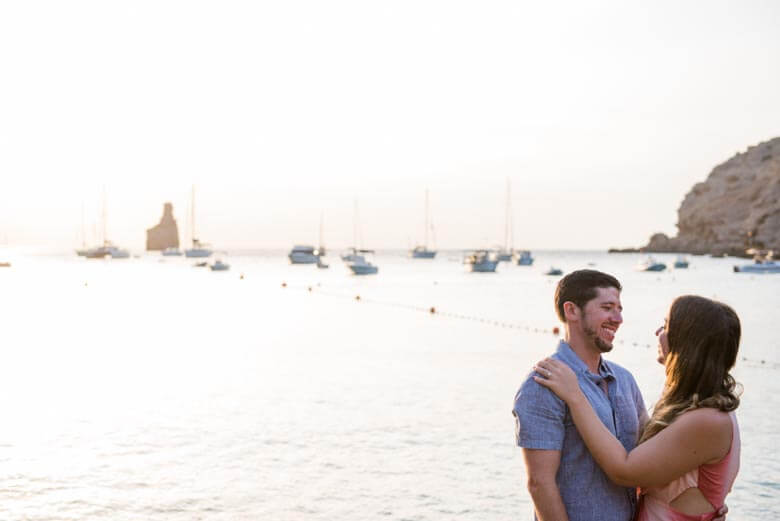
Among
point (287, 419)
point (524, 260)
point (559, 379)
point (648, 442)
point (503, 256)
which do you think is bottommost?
point (287, 419)

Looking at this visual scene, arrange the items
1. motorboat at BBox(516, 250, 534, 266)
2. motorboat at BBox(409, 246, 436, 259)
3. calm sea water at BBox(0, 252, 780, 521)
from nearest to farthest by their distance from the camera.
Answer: calm sea water at BBox(0, 252, 780, 521) → motorboat at BBox(516, 250, 534, 266) → motorboat at BBox(409, 246, 436, 259)

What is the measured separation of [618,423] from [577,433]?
31 centimetres

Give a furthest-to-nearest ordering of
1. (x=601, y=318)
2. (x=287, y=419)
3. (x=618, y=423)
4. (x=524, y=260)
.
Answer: (x=524, y=260), (x=287, y=419), (x=618, y=423), (x=601, y=318)

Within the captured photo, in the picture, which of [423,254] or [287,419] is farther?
[423,254]

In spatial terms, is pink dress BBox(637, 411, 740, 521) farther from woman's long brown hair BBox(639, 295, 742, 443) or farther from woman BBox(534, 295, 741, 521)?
woman's long brown hair BBox(639, 295, 742, 443)

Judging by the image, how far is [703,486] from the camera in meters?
4.02

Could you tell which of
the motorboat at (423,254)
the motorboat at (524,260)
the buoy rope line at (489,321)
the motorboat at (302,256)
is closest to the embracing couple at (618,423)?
the buoy rope line at (489,321)

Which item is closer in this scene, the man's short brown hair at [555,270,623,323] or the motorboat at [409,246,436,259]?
the man's short brown hair at [555,270,623,323]

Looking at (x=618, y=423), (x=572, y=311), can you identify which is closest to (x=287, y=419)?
(x=618, y=423)

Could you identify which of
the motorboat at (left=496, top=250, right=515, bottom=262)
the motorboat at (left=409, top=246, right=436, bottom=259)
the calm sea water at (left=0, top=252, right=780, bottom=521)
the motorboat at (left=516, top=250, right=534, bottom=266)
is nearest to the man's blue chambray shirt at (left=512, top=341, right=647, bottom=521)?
the calm sea water at (left=0, top=252, right=780, bottom=521)

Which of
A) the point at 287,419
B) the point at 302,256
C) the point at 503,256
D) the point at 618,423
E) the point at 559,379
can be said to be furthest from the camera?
the point at 503,256

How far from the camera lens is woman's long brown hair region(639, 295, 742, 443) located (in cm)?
387

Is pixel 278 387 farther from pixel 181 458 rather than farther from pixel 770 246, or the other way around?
pixel 770 246

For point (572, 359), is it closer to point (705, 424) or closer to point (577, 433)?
point (577, 433)
